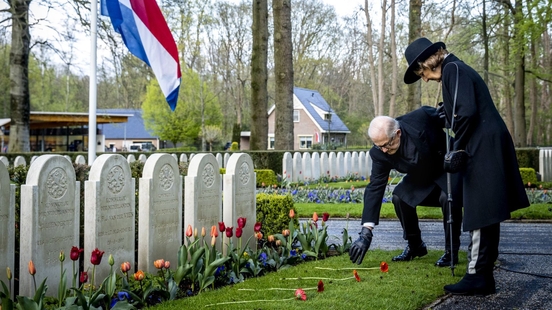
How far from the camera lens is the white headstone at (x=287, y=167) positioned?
1923cm

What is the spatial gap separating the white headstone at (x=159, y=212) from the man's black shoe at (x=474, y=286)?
276 centimetres

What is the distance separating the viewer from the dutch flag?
906 centimetres

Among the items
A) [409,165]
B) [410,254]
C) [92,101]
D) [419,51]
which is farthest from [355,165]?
[419,51]

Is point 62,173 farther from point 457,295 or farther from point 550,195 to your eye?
point 550,195

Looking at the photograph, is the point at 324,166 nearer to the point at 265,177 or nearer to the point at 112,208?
the point at 265,177

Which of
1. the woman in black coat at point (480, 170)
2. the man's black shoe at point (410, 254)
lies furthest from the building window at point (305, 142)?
the woman in black coat at point (480, 170)

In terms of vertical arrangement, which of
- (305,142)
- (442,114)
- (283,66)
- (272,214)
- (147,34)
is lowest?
(272,214)

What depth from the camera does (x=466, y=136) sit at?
4.94 metres

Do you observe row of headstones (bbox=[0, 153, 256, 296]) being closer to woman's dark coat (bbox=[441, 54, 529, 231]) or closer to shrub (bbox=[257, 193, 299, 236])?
shrub (bbox=[257, 193, 299, 236])

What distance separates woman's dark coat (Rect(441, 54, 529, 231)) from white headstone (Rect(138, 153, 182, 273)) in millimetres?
2802

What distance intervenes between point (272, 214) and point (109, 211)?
2818 mm

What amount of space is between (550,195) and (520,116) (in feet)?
49.2

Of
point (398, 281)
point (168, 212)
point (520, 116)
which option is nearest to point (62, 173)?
point (168, 212)

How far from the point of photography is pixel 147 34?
9.28 metres
